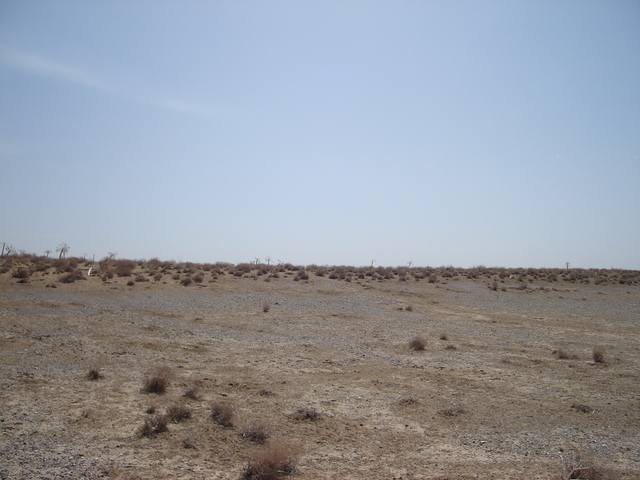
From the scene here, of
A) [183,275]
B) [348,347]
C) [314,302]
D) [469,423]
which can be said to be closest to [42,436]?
[469,423]

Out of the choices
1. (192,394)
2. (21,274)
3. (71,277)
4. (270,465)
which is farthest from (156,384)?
(21,274)

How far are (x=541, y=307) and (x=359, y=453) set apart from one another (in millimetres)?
26085

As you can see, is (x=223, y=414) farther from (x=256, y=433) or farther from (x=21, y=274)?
(x=21, y=274)

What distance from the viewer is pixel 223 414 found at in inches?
358

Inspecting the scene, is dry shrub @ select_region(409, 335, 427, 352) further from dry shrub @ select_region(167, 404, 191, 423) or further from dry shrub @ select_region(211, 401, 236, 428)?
dry shrub @ select_region(167, 404, 191, 423)

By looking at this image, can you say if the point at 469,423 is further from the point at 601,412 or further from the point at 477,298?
the point at 477,298

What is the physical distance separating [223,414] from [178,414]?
87cm

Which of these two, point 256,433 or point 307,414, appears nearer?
point 256,433

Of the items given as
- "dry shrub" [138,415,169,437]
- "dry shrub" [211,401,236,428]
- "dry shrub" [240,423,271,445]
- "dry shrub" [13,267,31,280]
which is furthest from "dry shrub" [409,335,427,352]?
"dry shrub" [13,267,31,280]

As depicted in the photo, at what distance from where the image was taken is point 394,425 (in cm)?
955

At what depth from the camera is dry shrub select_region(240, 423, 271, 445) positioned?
8.35m

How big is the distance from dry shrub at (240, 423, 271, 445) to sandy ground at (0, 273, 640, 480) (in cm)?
9

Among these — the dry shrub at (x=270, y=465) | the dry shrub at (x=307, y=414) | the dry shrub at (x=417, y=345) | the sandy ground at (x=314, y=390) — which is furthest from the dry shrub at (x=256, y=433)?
the dry shrub at (x=417, y=345)

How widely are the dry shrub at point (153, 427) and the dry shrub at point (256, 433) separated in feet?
4.65
